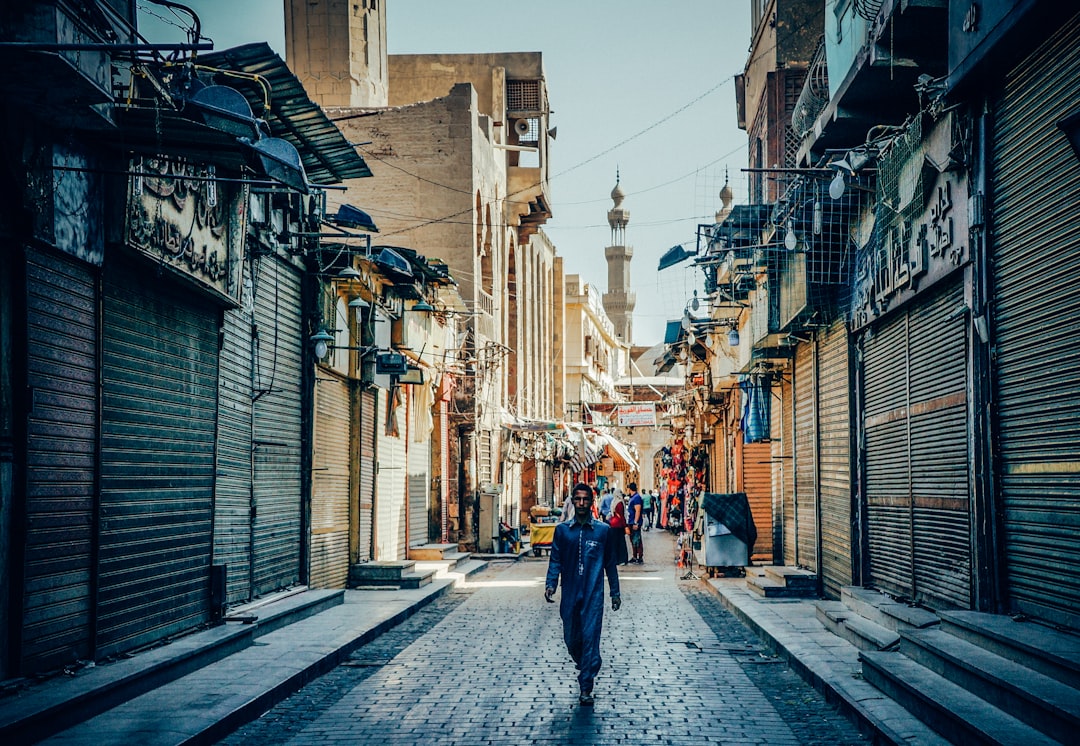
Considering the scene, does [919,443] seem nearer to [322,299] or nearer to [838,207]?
[838,207]

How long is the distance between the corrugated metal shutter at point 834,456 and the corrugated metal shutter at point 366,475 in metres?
7.75

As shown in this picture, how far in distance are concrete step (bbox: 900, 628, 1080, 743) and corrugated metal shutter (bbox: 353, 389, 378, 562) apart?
12.0m

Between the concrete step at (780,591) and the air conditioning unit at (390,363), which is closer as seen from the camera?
the concrete step at (780,591)

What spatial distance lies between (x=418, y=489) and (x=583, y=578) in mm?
16296

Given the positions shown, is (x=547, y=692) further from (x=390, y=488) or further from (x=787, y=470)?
(x=390, y=488)

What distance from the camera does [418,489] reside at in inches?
998

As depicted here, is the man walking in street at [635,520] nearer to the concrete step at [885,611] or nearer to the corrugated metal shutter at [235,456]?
the concrete step at [885,611]

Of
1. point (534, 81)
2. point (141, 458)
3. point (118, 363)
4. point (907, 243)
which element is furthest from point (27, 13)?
point (534, 81)

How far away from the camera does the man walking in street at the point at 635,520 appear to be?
25619 millimetres

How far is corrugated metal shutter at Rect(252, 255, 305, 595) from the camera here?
45.4 feet

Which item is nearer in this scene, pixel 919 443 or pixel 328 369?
pixel 919 443

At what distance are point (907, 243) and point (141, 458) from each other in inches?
304

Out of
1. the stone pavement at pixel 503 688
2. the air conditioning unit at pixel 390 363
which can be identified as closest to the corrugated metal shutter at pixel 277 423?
the stone pavement at pixel 503 688

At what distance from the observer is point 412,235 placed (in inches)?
1229
